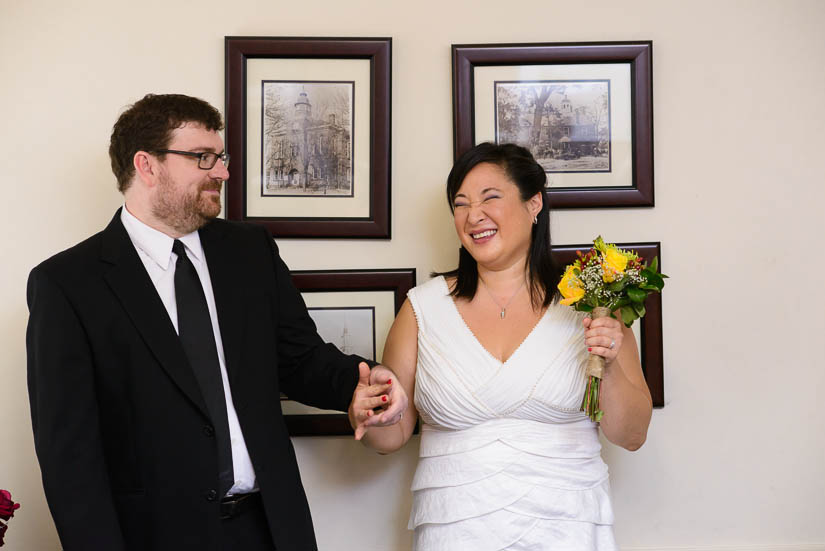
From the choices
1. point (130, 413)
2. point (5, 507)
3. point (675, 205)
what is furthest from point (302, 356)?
point (675, 205)

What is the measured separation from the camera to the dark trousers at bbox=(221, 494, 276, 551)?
1934mm

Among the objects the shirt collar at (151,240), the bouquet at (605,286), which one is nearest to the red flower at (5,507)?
the shirt collar at (151,240)

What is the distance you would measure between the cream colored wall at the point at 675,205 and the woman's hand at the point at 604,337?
69 cm

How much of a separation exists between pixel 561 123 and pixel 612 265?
834mm

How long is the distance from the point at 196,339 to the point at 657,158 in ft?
5.36

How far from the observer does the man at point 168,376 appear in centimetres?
182

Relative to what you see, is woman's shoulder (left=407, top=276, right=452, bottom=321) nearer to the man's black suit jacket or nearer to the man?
the man

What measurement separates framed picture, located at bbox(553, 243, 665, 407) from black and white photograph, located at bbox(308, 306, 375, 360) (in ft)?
2.19

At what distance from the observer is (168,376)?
6.22ft

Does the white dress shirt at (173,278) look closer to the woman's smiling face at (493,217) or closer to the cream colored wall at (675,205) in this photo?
the cream colored wall at (675,205)

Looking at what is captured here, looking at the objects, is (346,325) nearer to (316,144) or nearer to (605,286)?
(316,144)

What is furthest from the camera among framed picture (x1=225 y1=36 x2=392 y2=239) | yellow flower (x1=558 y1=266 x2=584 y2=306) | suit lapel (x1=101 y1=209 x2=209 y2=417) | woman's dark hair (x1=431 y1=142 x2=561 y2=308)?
framed picture (x1=225 y1=36 x2=392 y2=239)

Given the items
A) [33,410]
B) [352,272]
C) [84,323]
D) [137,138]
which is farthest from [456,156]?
[33,410]

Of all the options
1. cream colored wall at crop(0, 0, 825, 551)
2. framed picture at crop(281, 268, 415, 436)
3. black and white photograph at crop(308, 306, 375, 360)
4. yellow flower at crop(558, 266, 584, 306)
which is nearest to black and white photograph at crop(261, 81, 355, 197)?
cream colored wall at crop(0, 0, 825, 551)
